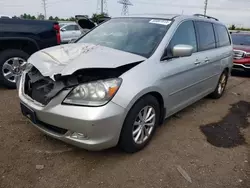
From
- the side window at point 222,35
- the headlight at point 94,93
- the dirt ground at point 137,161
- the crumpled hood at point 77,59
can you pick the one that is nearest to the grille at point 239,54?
the side window at point 222,35

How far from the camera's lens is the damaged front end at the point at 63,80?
8.40ft

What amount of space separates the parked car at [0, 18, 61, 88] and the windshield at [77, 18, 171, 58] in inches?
69.7

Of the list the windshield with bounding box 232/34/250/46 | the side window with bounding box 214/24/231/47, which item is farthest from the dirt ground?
the windshield with bounding box 232/34/250/46

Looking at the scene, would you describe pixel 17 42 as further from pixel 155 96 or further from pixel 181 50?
pixel 181 50

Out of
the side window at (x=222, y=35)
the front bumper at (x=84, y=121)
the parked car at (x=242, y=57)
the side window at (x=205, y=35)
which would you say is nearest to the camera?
the front bumper at (x=84, y=121)

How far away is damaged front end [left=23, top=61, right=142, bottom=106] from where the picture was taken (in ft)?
8.40

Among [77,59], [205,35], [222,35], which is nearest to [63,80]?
[77,59]

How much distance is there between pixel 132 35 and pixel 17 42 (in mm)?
2897

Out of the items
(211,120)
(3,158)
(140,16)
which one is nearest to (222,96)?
(211,120)

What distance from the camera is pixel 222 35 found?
5320 millimetres

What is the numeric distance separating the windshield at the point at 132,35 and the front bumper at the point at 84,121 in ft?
3.28

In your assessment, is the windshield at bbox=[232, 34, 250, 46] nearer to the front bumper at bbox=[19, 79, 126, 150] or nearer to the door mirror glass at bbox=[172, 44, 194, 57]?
the door mirror glass at bbox=[172, 44, 194, 57]

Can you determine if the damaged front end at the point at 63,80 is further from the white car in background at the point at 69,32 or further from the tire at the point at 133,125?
the white car in background at the point at 69,32

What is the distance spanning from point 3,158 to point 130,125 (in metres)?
1.47
